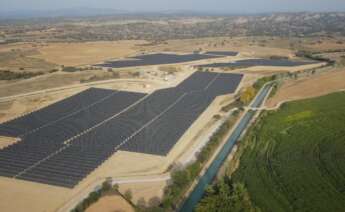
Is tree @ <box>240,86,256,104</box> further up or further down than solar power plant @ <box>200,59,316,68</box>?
further up

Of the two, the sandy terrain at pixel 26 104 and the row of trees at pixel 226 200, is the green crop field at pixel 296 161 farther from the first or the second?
the sandy terrain at pixel 26 104

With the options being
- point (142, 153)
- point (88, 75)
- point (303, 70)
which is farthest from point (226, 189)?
point (303, 70)

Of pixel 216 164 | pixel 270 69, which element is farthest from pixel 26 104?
pixel 270 69

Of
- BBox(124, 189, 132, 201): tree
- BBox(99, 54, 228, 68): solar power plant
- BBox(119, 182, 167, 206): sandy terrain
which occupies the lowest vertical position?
BBox(99, 54, 228, 68): solar power plant

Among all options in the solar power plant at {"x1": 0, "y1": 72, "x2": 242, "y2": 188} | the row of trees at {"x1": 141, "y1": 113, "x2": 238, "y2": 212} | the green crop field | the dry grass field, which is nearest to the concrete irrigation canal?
the row of trees at {"x1": 141, "y1": 113, "x2": 238, "y2": 212}

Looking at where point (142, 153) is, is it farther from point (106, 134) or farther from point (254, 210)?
point (254, 210)

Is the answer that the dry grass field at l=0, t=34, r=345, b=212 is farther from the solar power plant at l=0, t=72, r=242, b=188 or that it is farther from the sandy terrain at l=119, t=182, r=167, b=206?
the solar power plant at l=0, t=72, r=242, b=188

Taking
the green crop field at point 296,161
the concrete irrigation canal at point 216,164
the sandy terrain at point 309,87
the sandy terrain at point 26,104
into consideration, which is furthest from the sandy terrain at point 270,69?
the sandy terrain at point 26,104
